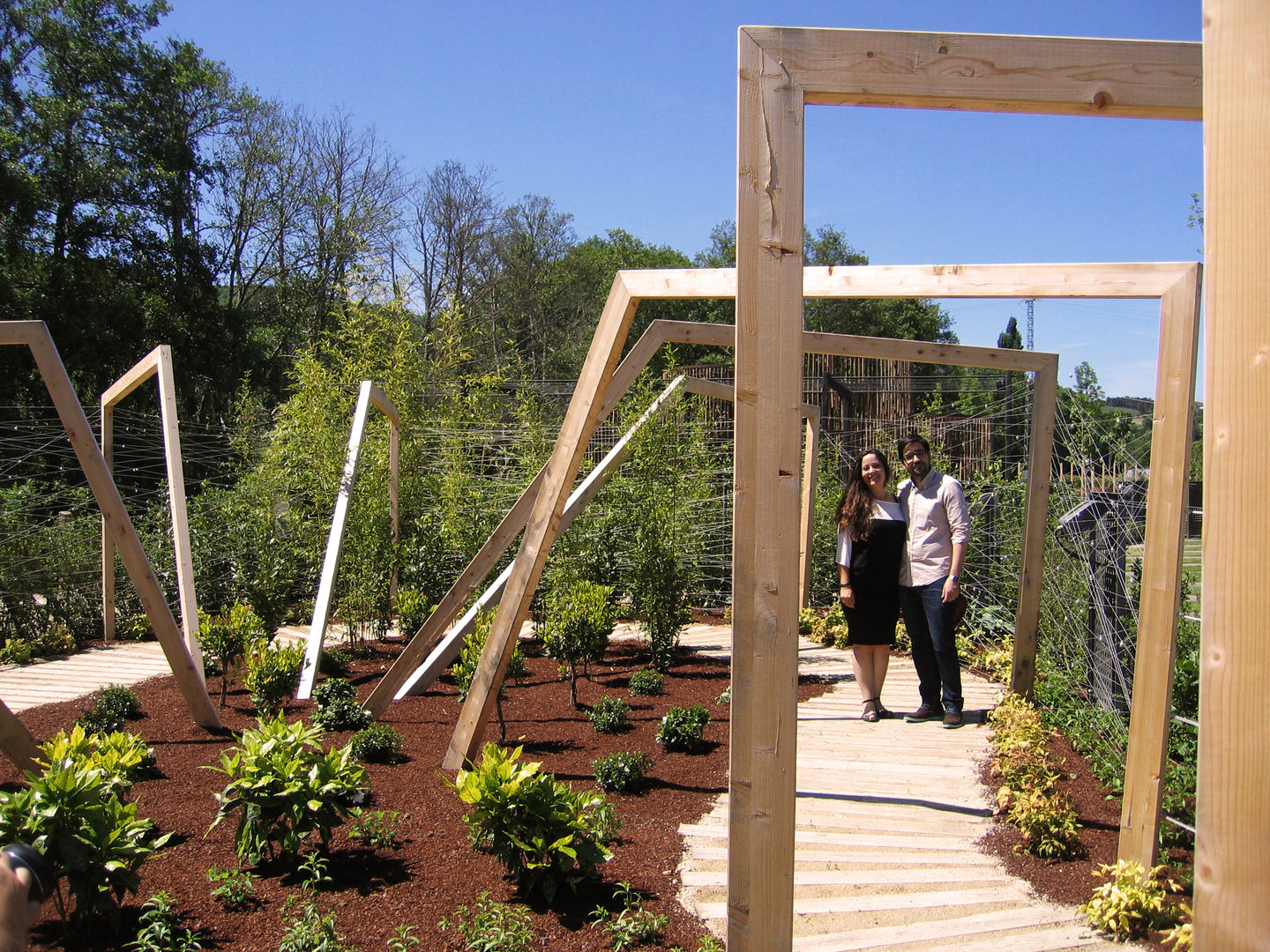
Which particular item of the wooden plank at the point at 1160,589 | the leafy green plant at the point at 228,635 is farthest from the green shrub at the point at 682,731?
the leafy green plant at the point at 228,635

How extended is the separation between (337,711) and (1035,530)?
4.29 m

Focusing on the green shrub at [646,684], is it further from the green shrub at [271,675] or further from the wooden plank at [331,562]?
the green shrub at [271,675]

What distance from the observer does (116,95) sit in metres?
18.6

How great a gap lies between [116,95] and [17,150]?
2.63m

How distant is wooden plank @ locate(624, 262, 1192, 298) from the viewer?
3.57 metres

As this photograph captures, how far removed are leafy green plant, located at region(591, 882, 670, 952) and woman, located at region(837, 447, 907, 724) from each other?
9.40 feet

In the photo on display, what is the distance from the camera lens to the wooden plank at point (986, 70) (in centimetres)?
212

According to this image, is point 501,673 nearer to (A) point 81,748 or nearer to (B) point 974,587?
(A) point 81,748

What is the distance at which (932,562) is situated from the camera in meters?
5.45

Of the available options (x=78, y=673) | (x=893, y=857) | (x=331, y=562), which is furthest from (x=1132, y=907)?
(x=78, y=673)

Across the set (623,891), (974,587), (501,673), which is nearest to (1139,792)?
(623,891)

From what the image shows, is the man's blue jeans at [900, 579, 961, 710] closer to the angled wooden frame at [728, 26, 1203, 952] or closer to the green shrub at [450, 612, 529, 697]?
the green shrub at [450, 612, 529, 697]

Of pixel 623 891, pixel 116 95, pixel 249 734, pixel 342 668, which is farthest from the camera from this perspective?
pixel 116 95

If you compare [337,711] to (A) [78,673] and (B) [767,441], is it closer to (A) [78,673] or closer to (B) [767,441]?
(A) [78,673]
